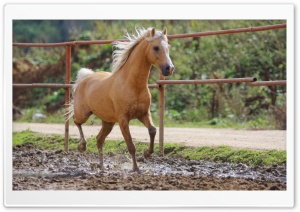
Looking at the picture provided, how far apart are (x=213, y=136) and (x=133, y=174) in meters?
2.18

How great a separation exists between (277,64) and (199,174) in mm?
4215

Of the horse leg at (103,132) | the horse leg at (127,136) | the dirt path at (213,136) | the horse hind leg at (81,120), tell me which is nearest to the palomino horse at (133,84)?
the horse leg at (127,136)

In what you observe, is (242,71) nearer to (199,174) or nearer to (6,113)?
(199,174)

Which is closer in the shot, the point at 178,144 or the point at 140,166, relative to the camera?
the point at 140,166

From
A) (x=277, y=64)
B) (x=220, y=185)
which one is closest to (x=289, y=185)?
(x=220, y=185)

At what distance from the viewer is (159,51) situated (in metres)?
6.98

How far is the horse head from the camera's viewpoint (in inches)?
270

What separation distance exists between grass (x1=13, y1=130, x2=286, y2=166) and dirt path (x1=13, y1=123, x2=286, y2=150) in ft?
0.51

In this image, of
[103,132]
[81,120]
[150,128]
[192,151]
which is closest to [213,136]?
[192,151]

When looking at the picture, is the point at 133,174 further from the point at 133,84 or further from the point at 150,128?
the point at 133,84

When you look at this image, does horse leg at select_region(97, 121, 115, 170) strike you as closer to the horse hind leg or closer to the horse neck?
the horse hind leg

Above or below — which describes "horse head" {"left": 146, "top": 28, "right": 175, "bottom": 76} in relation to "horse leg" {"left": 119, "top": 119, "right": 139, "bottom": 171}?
above

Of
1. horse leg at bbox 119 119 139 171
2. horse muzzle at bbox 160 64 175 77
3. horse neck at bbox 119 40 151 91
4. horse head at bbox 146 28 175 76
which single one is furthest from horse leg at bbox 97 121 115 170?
horse muzzle at bbox 160 64 175 77
